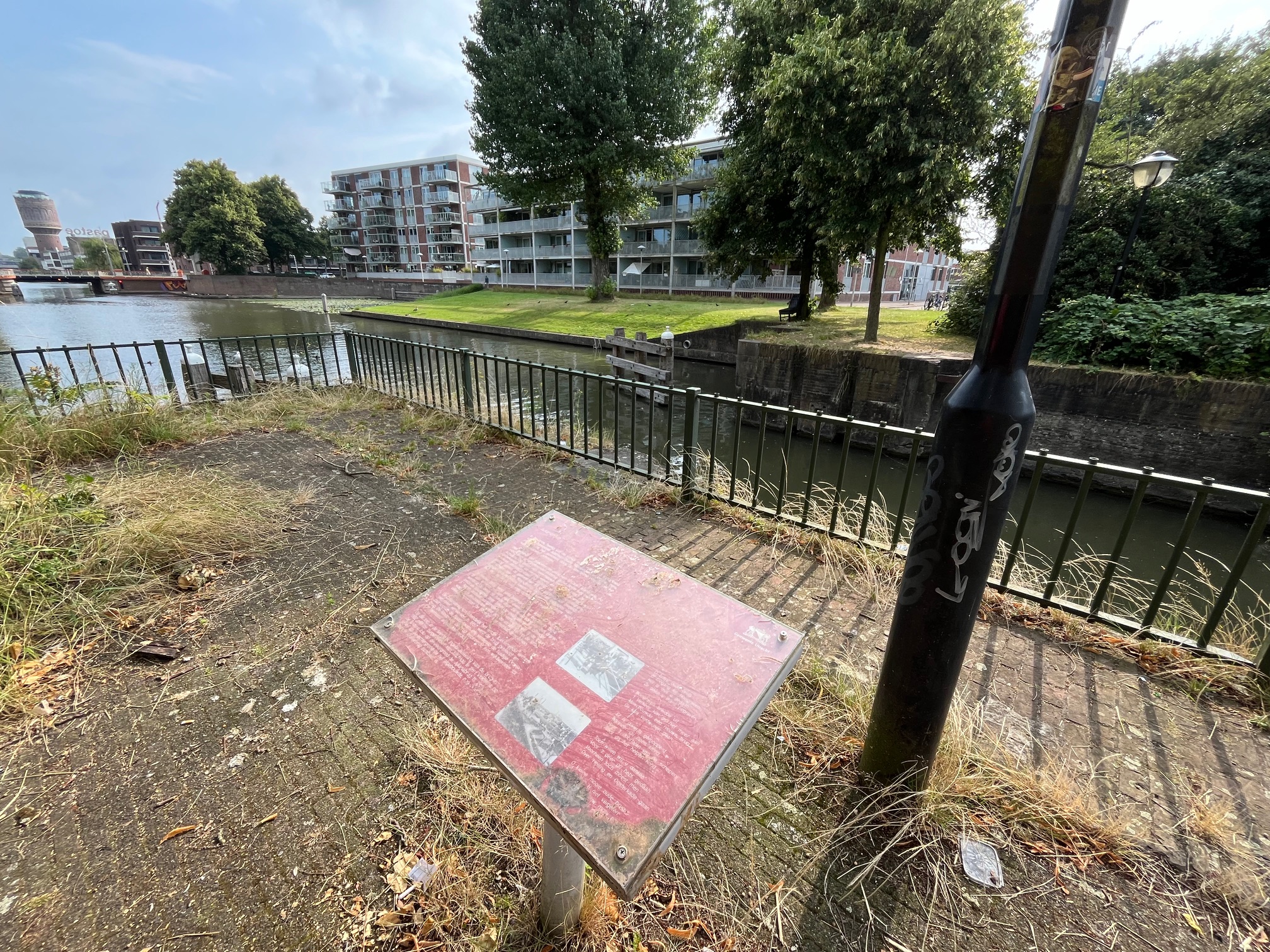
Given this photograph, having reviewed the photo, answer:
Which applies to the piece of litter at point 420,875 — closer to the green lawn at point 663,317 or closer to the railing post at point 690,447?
the railing post at point 690,447

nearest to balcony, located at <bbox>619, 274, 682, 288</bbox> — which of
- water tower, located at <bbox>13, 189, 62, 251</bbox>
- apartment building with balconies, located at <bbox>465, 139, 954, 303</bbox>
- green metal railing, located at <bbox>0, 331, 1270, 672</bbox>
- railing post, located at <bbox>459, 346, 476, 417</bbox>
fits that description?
apartment building with balconies, located at <bbox>465, 139, 954, 303</bbox>

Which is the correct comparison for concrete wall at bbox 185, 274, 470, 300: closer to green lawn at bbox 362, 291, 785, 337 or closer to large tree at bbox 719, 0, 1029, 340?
green lawn at bbox 362, 291, 785, 337

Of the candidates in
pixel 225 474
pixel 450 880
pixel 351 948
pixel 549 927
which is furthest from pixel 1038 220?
pixel 225 474

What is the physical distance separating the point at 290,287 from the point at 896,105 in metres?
55.4

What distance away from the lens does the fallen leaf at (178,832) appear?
1829 mm

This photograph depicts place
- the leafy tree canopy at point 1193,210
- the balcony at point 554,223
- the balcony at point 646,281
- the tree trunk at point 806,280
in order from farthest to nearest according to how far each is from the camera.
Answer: the balcony at point 554,223 → the balcony at point 646,281 → the tree trunk at point 806,280 → the leafy tree canopy at point 1193,210

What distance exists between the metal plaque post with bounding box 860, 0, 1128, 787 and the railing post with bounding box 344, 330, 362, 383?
923 centimetres

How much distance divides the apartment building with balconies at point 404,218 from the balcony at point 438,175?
0.08 m

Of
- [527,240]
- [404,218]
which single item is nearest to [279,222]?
[404,218]

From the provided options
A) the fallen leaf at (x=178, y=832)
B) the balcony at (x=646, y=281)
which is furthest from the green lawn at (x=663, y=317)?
the fallen leaf at (x=178, y=832)

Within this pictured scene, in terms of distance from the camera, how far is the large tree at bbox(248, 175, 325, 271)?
180ft

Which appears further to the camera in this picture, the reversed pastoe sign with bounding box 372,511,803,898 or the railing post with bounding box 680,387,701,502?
the railing post with bounding box 680,387,701,502

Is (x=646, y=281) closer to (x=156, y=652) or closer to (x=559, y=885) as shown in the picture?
(x=156, y=652)

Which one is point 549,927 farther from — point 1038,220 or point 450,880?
point 1038,220
